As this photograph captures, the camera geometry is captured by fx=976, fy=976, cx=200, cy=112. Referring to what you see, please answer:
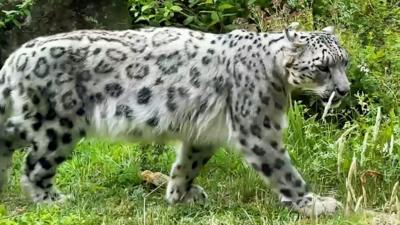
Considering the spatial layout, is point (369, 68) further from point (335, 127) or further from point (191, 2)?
point (191, 2)

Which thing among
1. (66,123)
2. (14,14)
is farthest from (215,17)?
(66,123)

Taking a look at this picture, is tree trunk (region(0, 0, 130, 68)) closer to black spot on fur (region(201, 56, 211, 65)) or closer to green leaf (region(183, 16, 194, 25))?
green leaf (region(183, 16, 194, 25))

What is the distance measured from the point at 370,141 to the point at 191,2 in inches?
123

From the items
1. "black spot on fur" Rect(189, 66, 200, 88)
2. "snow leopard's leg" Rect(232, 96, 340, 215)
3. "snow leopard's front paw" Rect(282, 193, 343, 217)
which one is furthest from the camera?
"black spot on fur" Rect(189, 66, 200, 88)

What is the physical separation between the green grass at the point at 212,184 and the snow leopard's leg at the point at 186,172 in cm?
11

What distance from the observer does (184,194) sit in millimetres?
7012

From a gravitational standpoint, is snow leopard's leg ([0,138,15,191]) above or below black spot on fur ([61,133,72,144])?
below

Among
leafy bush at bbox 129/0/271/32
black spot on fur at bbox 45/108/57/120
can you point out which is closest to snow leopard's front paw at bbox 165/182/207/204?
black spot on fur at bbox 45/108/57/120

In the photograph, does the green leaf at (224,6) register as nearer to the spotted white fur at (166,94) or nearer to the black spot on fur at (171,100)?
the spotted white fur at (166,94)

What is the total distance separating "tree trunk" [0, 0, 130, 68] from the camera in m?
9.31

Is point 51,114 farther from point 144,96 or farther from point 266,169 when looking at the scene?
point 266,169

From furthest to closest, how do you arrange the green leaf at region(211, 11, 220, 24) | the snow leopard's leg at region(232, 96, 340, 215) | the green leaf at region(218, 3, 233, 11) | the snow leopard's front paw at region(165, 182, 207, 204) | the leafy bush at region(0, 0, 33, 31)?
1. the green leaf at region(218, 3, 233, 11)
2. the green leaf at region(211, 11, 220, 24)
3. the leafy bush at region(0, 0, 33, 31)
4. the snow leopard's front paw at region(165, 182, 207, 204)
5. the snow leopard's leg at region(232, 96, 340, 215)

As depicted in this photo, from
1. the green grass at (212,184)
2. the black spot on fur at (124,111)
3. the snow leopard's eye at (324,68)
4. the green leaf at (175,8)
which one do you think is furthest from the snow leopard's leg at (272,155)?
the green leaf at (175,8)

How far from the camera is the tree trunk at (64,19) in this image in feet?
30.6
